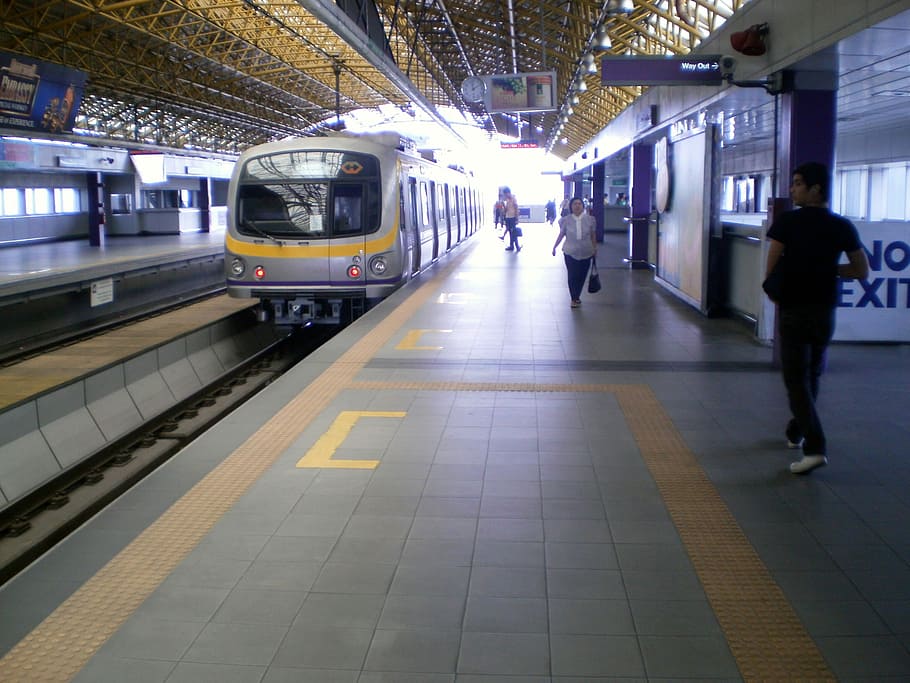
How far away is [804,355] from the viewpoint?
17.2 ft

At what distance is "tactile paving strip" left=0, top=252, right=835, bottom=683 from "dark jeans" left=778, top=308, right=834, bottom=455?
0.65m

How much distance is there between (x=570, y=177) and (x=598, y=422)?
123 ft

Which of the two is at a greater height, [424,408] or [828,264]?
[828,264]

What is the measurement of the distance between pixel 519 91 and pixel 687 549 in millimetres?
17605

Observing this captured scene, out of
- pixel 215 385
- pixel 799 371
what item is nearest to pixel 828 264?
pixel 799 371

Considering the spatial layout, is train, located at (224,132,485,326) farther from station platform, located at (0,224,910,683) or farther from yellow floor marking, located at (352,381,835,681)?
yellow floor marking, located at (352,381,835,681)

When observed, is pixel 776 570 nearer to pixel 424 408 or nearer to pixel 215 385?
pixel 424 408

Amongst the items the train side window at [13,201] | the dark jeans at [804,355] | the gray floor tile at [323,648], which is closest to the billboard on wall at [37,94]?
the train side window at [13,201]

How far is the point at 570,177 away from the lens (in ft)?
141

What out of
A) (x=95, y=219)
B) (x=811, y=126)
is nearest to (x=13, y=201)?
(x=95, y=219)

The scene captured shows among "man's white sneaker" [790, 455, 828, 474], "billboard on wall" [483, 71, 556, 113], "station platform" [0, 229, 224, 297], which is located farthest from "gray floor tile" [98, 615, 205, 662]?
"billboard on wall" [483, 71, 556, 113]

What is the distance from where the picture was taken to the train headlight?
1229 cm

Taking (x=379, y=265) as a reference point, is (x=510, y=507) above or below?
below

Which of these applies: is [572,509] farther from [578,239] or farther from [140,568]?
[578,239]
